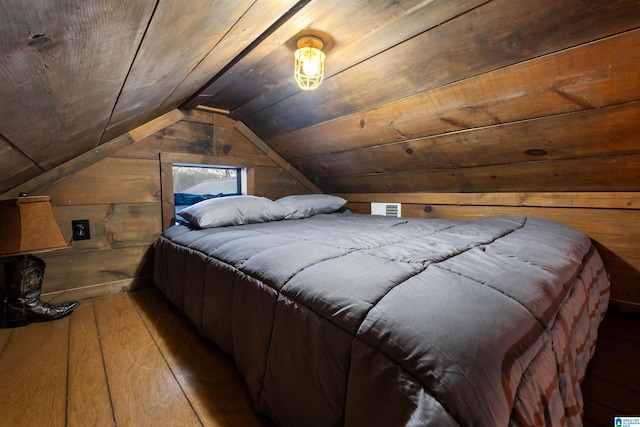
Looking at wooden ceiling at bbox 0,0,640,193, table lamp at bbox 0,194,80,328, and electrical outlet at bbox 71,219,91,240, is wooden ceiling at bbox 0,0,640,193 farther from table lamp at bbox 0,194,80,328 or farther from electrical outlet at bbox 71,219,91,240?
electrical outlet at bbox 71,219,91,240

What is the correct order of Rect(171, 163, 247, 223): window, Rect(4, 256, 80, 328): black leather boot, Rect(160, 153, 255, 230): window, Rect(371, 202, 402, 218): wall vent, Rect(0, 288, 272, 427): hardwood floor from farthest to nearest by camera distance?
Rect(171, 163, 247, 223): window, Rect(371, 202, 402, 218): wall vent, Rect(160, 153, 255, 230): window, Rect(4, 256, 80, 328): black leather boot, Rect(0, 288, 272, 427): hardwood floor

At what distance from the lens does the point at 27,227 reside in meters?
1.38

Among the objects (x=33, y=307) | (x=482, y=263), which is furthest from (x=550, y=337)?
Result: (x=33, y=307)

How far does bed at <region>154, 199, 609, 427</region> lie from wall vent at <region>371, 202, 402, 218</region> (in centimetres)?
118

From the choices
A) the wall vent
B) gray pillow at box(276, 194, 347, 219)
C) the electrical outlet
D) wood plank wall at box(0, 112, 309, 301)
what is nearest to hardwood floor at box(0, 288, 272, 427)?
wood plank wall at box(0, 112, 309, 301)

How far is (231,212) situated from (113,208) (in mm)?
854

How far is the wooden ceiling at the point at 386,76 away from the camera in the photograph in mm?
604

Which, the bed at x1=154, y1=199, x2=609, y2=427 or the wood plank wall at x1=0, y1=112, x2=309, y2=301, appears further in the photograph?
the wood plank wall at x1=0, y1=112, x2=309, y2=301

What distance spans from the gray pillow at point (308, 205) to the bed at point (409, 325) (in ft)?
3.53

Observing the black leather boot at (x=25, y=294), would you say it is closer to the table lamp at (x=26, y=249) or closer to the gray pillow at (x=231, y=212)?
the table lamp at (x=26, y=249)

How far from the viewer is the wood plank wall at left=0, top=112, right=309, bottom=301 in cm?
182

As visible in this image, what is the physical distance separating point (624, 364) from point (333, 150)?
80.3 inches

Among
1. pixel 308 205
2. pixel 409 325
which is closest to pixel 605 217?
pixel 409 325

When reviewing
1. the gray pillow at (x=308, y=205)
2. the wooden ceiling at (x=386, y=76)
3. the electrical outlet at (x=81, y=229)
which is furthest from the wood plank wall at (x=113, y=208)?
the gray pillow at (x=308, y=205)
